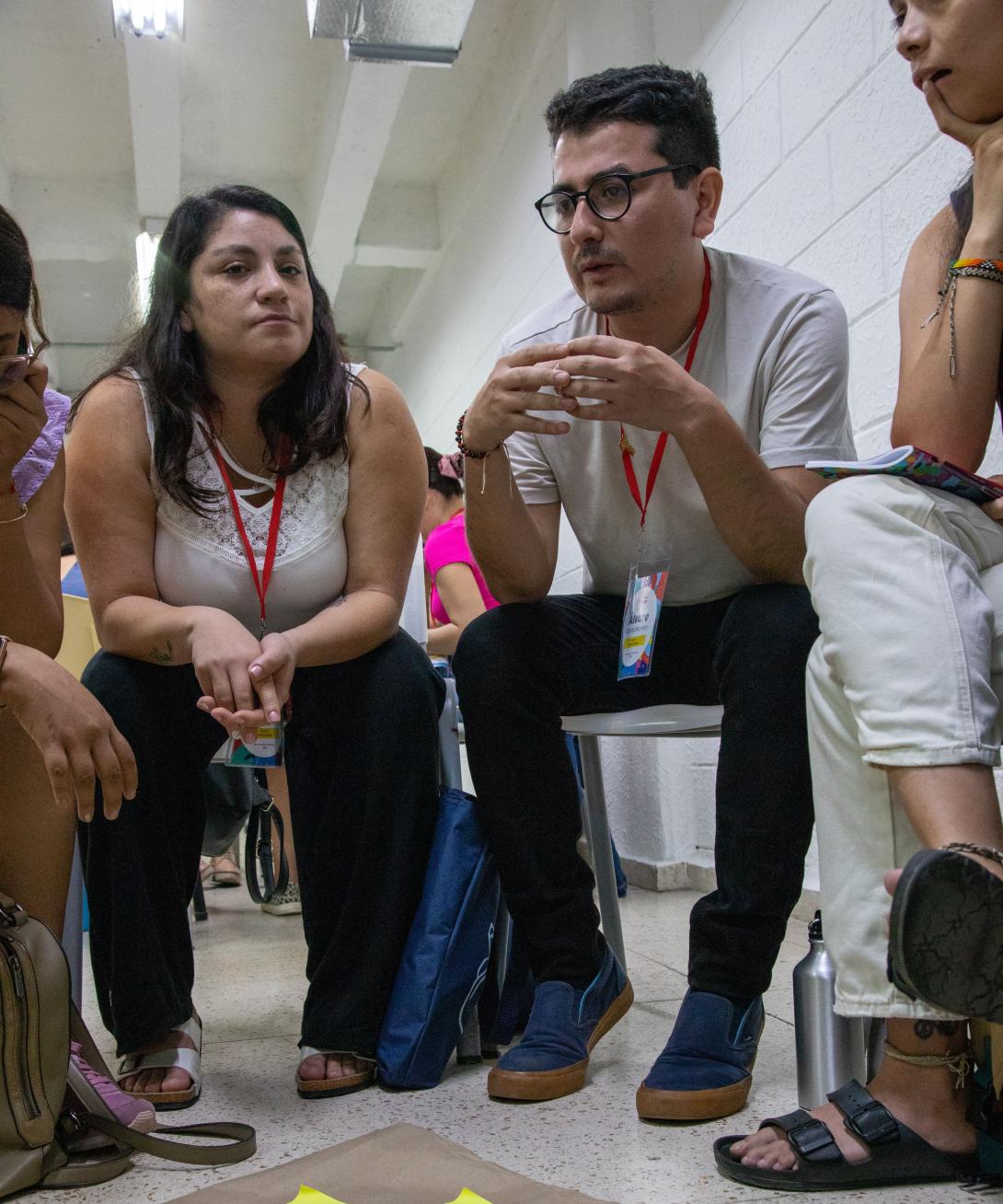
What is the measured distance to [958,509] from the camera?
0.95 meters

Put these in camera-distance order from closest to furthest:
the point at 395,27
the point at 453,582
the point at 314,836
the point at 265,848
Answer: the point at 314,836 < the point at 265,848 < the point at 453,582 < the point at 395,27

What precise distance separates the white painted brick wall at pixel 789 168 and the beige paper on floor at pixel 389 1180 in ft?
4.04

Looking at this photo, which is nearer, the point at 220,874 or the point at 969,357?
the point at 969,357

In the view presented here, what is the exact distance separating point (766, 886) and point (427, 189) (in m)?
5.34

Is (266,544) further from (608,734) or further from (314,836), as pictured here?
(608,734)

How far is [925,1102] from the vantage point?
93cm

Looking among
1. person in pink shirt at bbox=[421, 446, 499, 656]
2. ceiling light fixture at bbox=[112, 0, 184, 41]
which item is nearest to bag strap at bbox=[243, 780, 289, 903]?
person in pink shirt at bbox=[421, 446, 499, 656]

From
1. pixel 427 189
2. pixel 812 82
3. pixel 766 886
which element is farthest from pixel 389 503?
pixel 427 189

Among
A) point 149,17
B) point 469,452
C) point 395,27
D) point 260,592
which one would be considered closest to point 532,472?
point 469,452

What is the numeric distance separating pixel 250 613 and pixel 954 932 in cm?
107

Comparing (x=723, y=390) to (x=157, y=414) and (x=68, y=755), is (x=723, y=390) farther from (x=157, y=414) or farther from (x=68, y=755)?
(x=68, y=755)

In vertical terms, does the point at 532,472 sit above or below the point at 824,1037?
above

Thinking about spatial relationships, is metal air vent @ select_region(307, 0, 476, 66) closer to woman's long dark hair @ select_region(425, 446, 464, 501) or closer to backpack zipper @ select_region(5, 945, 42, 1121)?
woman's long dark hair @ select_region(425, 446, 464, 501)

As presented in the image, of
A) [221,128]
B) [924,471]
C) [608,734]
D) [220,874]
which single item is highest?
[221,128]
